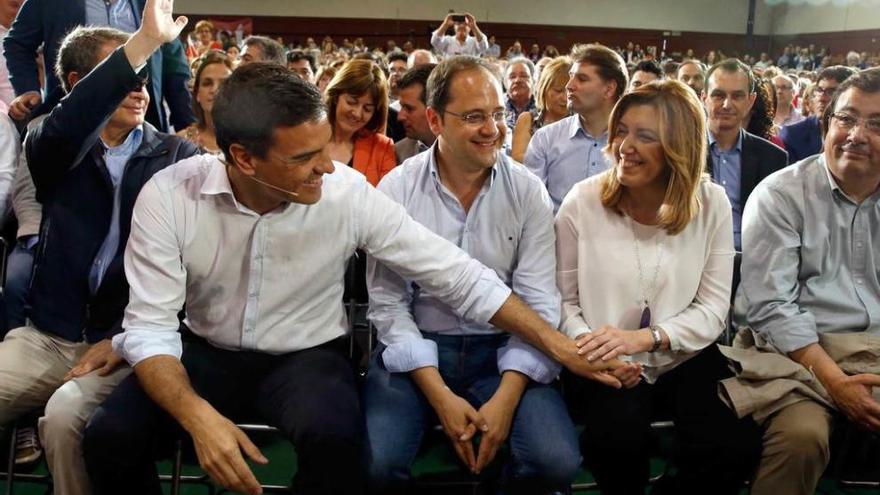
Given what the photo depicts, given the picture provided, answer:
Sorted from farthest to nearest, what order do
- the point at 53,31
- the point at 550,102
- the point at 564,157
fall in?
the point at 550,102
the point at 564,157
the point at 53,31

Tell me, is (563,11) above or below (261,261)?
above

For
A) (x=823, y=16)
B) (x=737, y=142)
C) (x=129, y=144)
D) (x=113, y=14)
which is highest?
(x=823, y=16)

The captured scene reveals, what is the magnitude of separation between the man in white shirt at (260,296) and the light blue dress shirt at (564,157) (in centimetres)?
147

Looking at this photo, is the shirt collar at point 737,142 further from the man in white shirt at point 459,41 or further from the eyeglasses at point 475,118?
the man in white shirt at point 459,41

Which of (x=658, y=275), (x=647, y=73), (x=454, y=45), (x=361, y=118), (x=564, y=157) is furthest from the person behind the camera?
(x=454, y=45)

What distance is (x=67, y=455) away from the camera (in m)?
1.91

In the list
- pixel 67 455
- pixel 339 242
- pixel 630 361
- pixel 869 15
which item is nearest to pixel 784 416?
pixel 630 361

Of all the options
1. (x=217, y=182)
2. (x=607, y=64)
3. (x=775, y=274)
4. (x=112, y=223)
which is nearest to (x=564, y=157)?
(x=607, y=64)

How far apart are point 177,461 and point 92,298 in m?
0.63

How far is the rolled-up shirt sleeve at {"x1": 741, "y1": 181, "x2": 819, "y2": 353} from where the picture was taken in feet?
7.36

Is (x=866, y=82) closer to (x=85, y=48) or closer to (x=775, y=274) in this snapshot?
(x=775, y=274)

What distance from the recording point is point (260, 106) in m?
1.90

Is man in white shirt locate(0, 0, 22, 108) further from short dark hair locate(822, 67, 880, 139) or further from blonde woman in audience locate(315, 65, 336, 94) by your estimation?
short dark hair locate(822, 67, 880, 139)

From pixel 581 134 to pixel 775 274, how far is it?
1.44 meters
